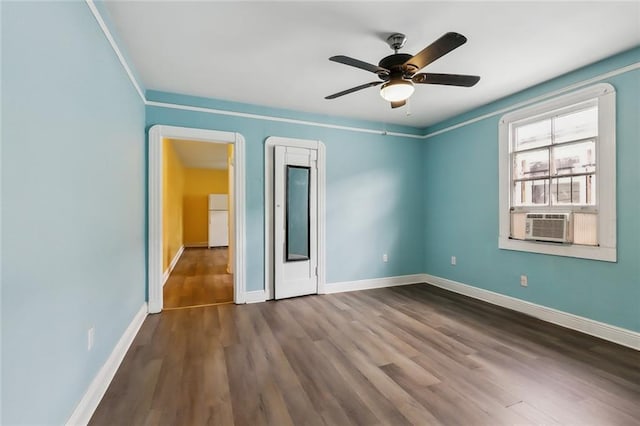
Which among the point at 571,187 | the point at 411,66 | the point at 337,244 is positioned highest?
the point at 411,66

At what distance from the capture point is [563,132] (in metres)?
3.04

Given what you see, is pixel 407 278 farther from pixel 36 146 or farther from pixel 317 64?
pixel 36 146

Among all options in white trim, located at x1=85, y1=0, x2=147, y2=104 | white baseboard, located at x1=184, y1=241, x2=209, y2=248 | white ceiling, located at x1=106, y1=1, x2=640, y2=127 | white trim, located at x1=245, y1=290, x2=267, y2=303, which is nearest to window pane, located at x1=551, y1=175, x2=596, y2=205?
white ceiling, located at x1=106, y1=1, x2=640, y2=127

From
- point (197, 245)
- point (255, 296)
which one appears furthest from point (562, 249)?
point (197, 245)

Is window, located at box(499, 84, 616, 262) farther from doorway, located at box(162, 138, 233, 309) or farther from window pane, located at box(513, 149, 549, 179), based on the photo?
doorway, located at box(162, 138, 233, 309)

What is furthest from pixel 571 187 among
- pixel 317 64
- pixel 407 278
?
pixel 317 64

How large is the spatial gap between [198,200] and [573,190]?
953 cm

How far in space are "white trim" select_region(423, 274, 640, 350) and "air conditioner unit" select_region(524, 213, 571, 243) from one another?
2.52 feet

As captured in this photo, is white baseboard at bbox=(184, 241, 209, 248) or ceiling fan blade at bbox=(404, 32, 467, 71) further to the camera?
white baseboard at bbox=(184, 241, 209, 248)

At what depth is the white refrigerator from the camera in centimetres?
930

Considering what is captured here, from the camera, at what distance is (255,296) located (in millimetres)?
3744

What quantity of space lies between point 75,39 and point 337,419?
99.8 inches

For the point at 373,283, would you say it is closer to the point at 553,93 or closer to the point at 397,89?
the point at 397,89

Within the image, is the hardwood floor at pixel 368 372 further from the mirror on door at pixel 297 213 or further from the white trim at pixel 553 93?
the white trim at pixel 553 93
